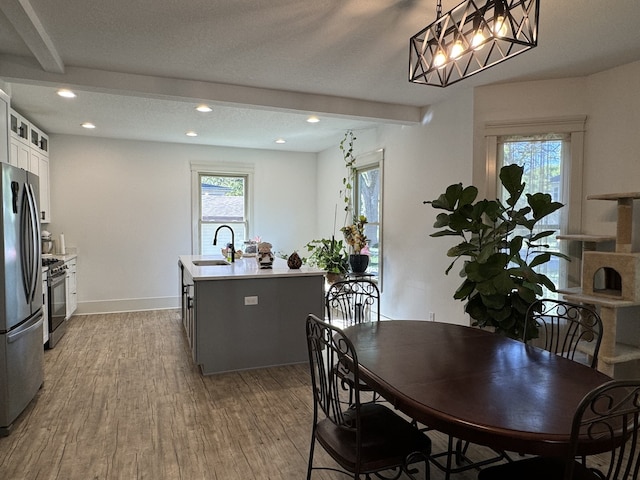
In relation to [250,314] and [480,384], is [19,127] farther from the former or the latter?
[480,384]

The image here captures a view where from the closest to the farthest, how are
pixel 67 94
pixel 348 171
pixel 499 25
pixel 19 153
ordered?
pixel 499 25 < pixel 67 94 < pixel 19 153 < pixel 348 171

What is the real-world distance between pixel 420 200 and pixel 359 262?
1.13m

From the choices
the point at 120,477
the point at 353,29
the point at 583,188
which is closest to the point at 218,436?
the point at 120,477

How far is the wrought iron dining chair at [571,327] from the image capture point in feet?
7.08

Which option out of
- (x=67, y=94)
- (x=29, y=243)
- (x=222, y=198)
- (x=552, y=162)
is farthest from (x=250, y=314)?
(x=222, y=198)

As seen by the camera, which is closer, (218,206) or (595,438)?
(595,438)

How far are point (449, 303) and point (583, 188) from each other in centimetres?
152

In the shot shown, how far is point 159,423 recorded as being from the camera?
2.77m

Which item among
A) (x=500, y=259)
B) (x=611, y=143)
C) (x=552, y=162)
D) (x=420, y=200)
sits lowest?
(x=500, y=259)

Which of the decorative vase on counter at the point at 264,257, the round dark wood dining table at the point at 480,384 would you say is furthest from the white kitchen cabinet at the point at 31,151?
the round dark wood dining table at the point at 480,384

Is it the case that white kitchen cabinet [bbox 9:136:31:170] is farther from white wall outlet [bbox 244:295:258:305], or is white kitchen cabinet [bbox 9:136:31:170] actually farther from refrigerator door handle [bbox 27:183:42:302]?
white wall outlet [bbox 244:295:258:305]

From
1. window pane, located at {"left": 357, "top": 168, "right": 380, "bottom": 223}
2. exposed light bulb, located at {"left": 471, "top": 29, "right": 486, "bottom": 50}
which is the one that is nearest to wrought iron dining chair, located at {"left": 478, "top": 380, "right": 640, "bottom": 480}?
exposed light bulb, located at {"left": 471, "top": 29, "right": 486, "bottom": 50}

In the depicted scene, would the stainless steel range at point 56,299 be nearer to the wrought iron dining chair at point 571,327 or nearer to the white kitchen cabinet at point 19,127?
the white kitchen cabinet at point 19,127

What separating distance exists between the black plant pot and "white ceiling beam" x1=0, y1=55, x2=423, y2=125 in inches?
65.7
